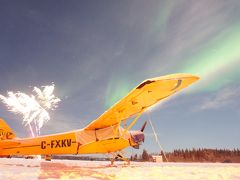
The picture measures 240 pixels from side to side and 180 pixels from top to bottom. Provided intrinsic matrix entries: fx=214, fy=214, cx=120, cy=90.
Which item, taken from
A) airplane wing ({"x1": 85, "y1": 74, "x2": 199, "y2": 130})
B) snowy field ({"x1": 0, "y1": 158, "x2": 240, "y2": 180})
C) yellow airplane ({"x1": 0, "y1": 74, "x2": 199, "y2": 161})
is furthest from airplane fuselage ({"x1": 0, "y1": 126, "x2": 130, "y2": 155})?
snowy field ({"x1": 0, "y1": 158, "x2": 240, "y2": 180})

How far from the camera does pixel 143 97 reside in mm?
9703

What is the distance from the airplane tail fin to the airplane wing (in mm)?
6536

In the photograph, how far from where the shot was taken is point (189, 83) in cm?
865

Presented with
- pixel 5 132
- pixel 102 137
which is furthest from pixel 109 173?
pixel 5 132

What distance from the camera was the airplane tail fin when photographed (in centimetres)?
1436

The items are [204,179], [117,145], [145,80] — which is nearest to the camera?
[204,179]

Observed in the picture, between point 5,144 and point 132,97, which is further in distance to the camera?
point 5,144

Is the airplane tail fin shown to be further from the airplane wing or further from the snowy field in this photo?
the airplane wing

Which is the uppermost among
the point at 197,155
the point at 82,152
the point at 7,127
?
the point at 7,127

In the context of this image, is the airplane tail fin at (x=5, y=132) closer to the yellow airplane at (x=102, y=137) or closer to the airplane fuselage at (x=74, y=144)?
the yellow airplane at (x=102, y=137)

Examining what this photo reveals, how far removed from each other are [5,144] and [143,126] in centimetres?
852

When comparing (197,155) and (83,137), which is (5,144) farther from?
(197,155)

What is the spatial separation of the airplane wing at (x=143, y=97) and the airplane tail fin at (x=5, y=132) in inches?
257

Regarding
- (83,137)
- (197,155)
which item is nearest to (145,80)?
(83,137)
